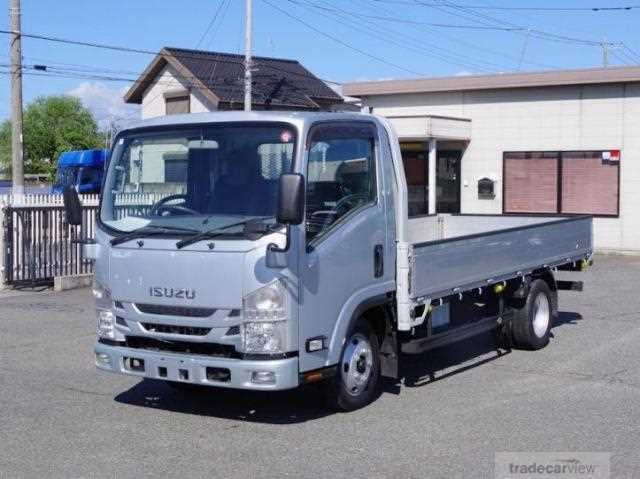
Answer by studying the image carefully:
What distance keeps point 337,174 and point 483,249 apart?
2351 mm

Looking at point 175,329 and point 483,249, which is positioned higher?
point 483,249

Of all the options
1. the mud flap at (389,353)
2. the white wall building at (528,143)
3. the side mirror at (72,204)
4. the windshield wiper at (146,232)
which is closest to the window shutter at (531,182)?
the white wall building at (528,143)

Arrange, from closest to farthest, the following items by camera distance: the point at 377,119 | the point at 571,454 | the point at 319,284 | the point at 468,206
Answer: the point at 571,454 → the point at 319,284 → the point at 377,119 → the point at 468,206

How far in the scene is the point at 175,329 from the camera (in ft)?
25.1

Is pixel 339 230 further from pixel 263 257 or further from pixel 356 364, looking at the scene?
pixel 356 364

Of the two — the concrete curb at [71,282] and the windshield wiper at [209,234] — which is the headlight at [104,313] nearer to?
the windshield wiper at [209,234]

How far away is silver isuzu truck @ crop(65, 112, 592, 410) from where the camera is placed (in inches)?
289

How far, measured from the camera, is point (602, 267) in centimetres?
2041

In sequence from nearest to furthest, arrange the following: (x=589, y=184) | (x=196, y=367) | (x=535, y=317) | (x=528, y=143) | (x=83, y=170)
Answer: (x=196, y=367), (x=535, y=317), (x=589, y=184), (x=528, y=143), (x=83, y=170)

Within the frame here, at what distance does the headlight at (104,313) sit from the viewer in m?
8.05

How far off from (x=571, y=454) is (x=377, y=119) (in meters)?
3.49

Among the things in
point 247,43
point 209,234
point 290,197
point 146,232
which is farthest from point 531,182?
point 290,197

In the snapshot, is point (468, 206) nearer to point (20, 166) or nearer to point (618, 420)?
point (20, 166)

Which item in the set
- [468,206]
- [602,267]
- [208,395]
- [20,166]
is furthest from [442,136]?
[208,395]
